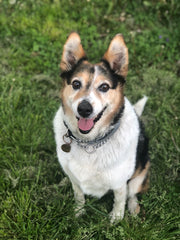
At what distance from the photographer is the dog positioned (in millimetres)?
Result: 2459

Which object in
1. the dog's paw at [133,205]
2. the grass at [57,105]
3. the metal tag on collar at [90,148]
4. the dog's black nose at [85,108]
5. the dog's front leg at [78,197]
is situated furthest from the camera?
the dog's paw at [133,205]

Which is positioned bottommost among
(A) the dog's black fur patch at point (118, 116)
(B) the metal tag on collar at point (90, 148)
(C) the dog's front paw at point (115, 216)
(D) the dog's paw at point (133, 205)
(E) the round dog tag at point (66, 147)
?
(D) the dog's paw at point (133, 205)

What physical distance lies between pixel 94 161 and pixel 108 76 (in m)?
0.84

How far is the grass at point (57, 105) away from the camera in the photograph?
282 cm

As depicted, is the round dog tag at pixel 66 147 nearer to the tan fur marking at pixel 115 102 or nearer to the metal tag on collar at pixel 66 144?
the metal tag on collar at pixel 66 144

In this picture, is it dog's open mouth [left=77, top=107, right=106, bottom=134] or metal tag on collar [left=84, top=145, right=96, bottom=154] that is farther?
metal tag on collar [left=84, top=145, right=96, bottom=154]

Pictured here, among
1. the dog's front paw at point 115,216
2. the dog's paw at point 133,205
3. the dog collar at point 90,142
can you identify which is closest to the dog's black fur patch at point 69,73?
the dog collar at point 90,142

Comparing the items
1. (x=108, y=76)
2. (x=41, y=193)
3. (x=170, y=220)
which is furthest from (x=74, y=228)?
(x=108, y=76)

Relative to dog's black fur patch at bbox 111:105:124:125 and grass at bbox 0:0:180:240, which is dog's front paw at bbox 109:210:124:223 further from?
dog's black fur patch at bbox 111:105:124:125

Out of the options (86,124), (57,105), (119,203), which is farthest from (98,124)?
(57,105)

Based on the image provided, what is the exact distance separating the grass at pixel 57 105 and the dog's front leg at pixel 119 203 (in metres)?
0.10

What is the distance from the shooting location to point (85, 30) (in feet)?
15.5

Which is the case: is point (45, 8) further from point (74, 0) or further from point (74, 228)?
A: point (74, 228)

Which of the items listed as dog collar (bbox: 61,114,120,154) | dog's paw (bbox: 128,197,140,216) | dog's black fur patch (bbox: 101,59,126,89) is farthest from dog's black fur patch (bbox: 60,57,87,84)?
dog's paw (bbox: 128,197,140,216)
